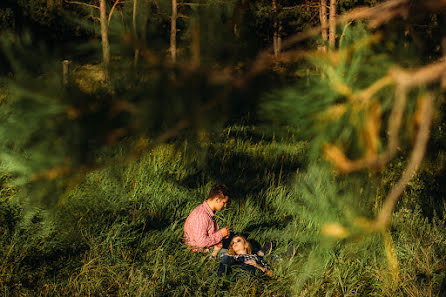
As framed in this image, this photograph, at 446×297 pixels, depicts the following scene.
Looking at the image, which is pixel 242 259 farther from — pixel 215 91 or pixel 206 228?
pixel 215 91

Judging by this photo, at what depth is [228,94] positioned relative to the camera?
1139mm

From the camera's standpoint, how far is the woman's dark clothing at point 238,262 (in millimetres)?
2895

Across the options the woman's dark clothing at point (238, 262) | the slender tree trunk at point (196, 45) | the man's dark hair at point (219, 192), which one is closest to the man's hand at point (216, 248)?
the woman's dark clothing at point (238, 262)

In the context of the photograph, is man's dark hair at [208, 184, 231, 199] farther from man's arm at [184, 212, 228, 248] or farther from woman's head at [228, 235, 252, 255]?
woman's head at [228, 235, 252, 255]

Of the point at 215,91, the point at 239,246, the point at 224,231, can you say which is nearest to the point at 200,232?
the point at 224,231

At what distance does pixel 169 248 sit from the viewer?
3.03 metres

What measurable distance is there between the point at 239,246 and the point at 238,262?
0.53ft

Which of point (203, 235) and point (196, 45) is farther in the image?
point (203, 235)

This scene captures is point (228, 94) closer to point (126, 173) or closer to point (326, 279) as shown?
point (326, 279)

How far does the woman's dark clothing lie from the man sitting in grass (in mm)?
172

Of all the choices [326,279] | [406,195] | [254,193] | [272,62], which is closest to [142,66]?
[272,62]

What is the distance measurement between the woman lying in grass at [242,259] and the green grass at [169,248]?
8 cm

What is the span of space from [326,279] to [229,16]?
2.30 metres

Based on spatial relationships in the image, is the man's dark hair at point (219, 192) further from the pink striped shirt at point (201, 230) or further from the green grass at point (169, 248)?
the green grass at point (169, 248)
